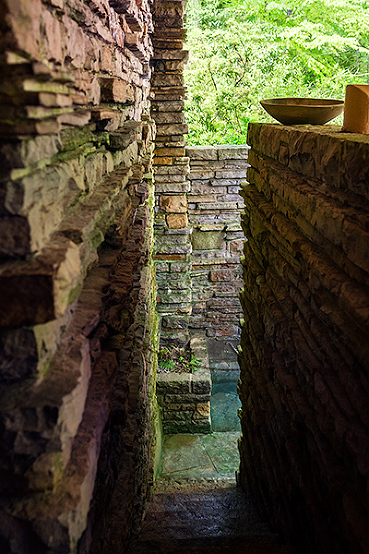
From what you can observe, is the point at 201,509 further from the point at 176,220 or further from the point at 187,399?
the point at 176,220

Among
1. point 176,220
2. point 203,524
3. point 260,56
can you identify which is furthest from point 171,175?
point 260,56

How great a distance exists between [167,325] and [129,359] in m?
3.79

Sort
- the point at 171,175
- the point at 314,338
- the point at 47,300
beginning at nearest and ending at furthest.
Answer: the point at 47,300, the point at 314,338, the point at 171,175

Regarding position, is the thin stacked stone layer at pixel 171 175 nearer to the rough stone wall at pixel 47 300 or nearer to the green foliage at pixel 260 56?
the green foliage at pixel 260 56

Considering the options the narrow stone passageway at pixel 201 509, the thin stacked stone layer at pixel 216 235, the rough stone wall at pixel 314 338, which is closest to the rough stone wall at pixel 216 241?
the thin stacked stone layer at pixel 216 235

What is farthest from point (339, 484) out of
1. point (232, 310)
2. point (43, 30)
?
point (232, 310)

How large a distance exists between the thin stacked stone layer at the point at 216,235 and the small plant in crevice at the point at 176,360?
881mm

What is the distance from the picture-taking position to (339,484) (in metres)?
1.44

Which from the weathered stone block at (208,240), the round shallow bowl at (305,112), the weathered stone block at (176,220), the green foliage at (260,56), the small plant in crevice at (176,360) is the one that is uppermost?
the green foliage at (260,56)

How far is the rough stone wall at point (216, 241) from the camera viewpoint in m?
5.98

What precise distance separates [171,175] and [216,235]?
1160mm

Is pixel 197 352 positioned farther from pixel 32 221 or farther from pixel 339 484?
pixel 32 221

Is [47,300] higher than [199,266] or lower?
higher

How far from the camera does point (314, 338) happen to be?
177 cm
